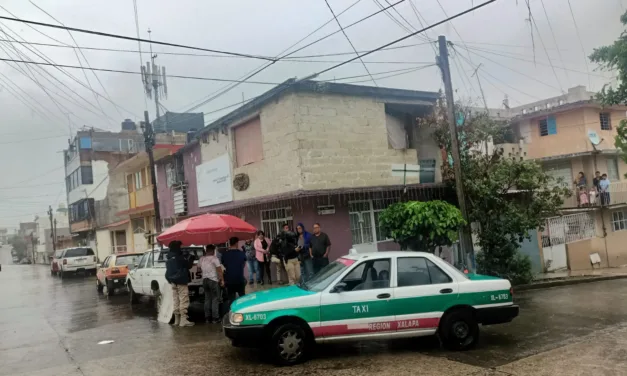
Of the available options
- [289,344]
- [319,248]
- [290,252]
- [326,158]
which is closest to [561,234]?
[326,158]

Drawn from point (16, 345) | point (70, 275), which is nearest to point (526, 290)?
point (16, 345)

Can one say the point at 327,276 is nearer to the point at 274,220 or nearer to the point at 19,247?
the point at 274,220

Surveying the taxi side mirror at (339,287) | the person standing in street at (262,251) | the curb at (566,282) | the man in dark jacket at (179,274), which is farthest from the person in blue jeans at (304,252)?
the curb at (566,282)

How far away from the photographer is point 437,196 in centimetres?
1652

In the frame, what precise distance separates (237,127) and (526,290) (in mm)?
10394

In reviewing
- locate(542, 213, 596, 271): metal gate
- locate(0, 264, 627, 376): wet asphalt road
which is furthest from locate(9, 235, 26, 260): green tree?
locate(542, 213, 596, 271): metal gate

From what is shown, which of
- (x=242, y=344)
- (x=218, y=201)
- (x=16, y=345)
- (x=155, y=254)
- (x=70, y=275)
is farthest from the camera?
(x=70, y=275)

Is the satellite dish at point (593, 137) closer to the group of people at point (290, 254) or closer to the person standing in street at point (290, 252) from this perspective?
the group of people at point (290, 254)

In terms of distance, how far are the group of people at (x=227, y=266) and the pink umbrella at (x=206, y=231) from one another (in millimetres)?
337

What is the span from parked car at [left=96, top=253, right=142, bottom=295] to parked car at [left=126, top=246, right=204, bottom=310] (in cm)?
323

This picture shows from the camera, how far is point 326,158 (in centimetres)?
1406

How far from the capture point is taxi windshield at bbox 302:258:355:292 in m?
6.94

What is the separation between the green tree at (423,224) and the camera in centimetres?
1166

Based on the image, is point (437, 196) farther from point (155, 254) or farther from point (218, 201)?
point (155, 254)
